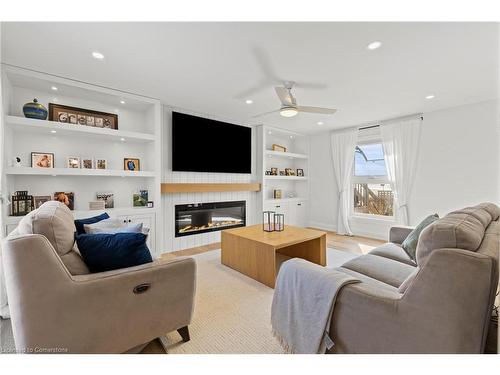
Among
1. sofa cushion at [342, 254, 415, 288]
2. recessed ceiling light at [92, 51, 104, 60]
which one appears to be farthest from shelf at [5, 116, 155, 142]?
sofa cushion at [342, 254, 415, 288]

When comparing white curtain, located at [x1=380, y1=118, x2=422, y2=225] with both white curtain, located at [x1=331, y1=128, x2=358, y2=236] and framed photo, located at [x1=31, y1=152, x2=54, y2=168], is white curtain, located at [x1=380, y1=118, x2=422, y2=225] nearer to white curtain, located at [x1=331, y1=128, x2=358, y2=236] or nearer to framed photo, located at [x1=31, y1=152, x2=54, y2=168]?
white curtain, located at [x1=331, y1=128, x2=358, y2=236]

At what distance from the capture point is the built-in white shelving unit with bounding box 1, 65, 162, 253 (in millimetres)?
2352

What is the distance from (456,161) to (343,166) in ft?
6.01

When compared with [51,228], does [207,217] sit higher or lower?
lower

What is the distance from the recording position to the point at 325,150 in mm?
5324

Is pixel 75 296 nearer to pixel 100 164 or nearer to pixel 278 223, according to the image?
pixel 278 223

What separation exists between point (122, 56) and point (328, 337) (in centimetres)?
274

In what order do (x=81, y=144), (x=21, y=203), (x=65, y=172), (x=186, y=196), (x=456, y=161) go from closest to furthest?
(x=21, y=203)
(x=65, y=172)
(x=81, y=144)
(x=456, y=161)
(x=186, y=196)

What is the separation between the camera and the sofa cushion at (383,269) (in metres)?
1.61

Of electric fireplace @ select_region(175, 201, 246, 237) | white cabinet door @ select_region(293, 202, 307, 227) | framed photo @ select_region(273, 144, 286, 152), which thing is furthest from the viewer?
white cabinet door @ select_region(293, 202, 307, 227)

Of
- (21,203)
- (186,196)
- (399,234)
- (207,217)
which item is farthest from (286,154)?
(21,203)

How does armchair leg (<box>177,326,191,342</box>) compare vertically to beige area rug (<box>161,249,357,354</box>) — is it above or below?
above

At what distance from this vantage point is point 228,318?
6.07ft

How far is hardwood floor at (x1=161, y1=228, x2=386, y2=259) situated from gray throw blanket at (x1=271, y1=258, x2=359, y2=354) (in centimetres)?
243
